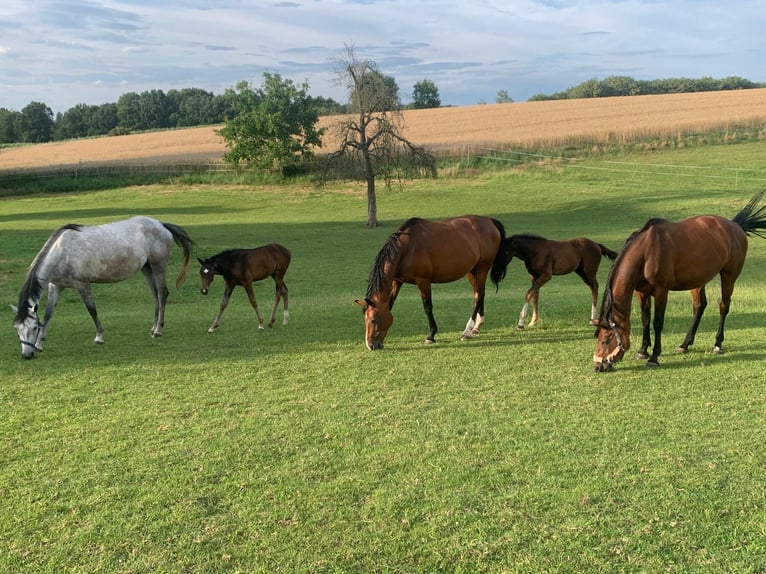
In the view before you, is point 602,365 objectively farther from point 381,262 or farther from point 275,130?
point 275,130

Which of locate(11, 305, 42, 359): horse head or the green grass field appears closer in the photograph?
the green grass field

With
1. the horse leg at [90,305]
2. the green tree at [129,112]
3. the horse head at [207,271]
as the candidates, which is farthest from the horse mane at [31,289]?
the green tree at [129,112]

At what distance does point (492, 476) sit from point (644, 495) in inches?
42.9

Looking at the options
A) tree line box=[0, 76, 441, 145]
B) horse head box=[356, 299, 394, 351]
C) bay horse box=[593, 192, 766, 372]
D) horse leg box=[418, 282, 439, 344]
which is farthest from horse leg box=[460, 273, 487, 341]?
tree line box=[0, 76, 441, 145]

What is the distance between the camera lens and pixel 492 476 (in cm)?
484

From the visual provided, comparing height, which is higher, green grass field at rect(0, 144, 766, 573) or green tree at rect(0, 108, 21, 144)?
green tree at rect(0, 108, 21, 144)

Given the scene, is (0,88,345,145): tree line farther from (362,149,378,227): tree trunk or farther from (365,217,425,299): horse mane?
(365,217,425,299): horse mane

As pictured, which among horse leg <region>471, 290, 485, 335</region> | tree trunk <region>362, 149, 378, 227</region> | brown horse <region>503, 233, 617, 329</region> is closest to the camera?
horse leg <region>471, 290, 485, 335</region>

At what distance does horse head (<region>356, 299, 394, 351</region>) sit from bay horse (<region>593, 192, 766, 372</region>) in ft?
9.39

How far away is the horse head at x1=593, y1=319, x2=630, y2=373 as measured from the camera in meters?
7.44

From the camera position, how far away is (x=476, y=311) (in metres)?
9.78

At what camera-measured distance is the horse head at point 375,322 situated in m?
8.74

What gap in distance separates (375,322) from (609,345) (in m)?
3.10

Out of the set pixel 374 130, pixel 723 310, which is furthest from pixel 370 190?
pixel 723 310
